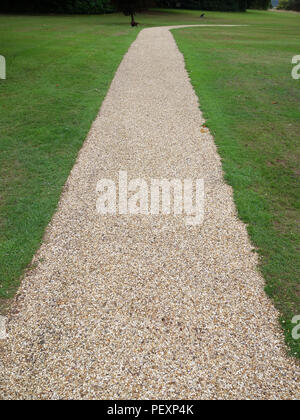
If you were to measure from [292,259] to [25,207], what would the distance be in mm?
5620

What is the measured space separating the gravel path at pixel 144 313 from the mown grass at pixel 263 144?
37 cm

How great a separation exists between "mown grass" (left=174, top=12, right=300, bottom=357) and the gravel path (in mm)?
374

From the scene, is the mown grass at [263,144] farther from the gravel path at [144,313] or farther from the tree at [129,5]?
the tree at [129,5]

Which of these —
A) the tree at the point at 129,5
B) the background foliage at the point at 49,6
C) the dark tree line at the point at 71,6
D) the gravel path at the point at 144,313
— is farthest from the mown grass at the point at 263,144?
the background foliage at the point at 49,6

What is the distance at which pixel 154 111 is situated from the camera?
1132 centimetres

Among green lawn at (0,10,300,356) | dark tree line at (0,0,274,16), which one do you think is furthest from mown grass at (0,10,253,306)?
dark tree line at (0,0,274,16)

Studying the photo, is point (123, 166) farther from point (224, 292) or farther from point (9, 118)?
point (9, 118)

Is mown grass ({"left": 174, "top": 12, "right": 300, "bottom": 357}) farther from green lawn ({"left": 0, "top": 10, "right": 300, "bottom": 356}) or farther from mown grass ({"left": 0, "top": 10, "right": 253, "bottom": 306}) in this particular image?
mown grass ({"left": 0, "top": 10, "right": 253, "bottom": 306})

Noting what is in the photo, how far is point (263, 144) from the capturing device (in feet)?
30.5

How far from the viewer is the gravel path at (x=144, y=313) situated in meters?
3.72

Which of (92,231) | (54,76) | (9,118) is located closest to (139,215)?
(92,231)

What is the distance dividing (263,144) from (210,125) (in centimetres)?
205

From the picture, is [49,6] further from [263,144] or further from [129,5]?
[263,144]

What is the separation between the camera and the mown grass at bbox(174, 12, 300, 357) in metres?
5.31
